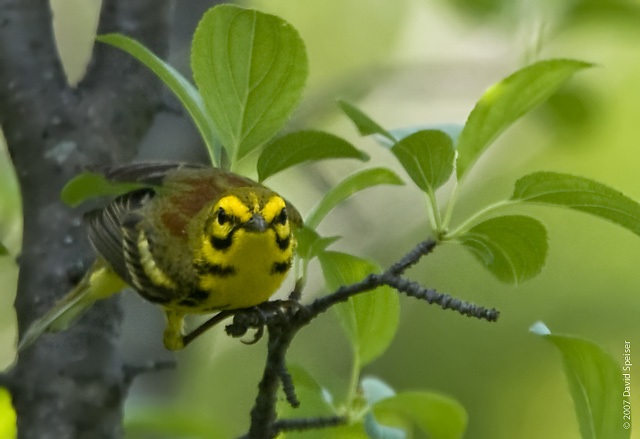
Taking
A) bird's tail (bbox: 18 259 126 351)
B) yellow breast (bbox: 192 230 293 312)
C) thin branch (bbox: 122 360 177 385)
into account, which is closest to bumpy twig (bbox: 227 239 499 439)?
yellow breast (bbox: 192 230 293 312)

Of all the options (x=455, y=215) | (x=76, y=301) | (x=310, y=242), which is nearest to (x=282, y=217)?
(x=310, y=242)

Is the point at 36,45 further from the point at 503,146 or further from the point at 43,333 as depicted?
the point at 503,146

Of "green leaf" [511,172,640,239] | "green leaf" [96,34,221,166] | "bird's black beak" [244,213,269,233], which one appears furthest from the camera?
"bird's black beak" [244,213,269,233]

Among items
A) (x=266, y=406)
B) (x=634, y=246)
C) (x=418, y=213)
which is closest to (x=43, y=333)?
(x=266, y=406)

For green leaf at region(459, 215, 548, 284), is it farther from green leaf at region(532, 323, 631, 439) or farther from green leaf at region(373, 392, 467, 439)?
green leaf at region(373, 392, 467, 439)

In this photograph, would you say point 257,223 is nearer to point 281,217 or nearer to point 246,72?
point 281,217
